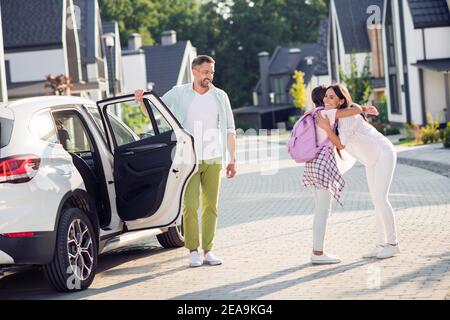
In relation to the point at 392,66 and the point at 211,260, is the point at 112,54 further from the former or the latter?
the point at 211,260

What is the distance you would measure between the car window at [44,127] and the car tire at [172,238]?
2.53 meters

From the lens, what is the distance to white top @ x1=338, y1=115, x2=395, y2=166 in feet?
31.7

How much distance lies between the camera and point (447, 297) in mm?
7352

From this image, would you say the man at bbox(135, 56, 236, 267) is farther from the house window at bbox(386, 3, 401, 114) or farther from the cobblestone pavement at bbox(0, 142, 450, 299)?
the house window at bbox(386, 3, 401, 114)

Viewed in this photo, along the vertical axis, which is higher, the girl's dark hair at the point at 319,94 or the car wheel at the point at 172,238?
the girl's dark hair at the point at 319,94

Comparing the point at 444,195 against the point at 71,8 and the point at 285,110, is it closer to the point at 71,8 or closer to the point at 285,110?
the point at 71,8

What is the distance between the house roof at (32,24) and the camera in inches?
1636

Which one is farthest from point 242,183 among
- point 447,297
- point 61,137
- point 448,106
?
point 448,106

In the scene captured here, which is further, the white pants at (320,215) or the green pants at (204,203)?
the green pants at (204,203)

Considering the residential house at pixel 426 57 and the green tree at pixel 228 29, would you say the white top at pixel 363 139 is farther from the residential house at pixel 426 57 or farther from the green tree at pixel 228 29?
the green tree at pixel 228 29

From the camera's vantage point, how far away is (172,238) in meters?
11.3

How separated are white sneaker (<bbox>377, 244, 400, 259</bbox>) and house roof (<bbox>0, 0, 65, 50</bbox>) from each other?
3322 centimetres

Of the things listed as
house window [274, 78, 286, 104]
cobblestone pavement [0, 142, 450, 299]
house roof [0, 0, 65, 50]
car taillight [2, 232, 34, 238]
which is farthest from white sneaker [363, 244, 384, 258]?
house window [274, 78, 286, 104]

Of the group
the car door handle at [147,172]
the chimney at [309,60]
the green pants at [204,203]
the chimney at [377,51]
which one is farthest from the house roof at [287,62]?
the car door handle at [147,172]
